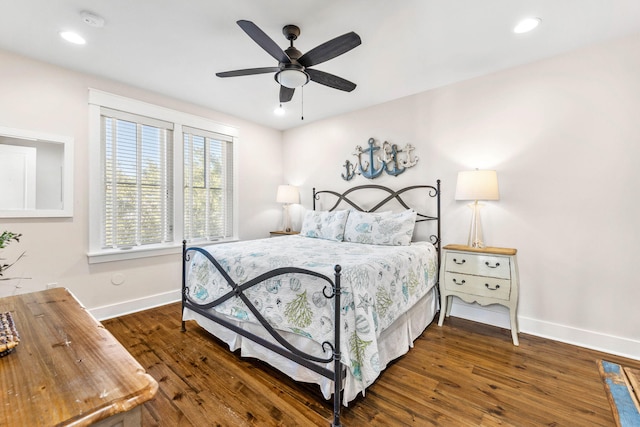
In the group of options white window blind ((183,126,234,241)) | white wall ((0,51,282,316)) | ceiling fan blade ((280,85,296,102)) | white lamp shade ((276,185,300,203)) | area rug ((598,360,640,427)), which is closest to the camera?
area rug ((598,360,640,427))

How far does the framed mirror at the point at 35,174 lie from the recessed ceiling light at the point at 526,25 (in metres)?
4.24

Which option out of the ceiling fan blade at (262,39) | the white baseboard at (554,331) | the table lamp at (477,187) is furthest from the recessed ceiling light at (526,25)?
the white baseboard at (554,331)

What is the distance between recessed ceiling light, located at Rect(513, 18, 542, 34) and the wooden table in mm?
3110

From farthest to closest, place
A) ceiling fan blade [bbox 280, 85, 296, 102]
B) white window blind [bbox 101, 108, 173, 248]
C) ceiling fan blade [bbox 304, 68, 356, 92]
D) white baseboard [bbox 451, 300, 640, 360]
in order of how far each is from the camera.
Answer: white window blind [bbox 101, 108, 173, 248] < ceiling fan blade [bbox 280, 85, 296, 102] < white baseboard [bbox 451, 300, 640, 360] < ceiling fan blade [bbox 304, 68, 356, 92]

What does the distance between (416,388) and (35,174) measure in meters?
3.88

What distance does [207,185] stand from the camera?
411cm

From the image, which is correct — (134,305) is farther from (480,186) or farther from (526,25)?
(526,25)

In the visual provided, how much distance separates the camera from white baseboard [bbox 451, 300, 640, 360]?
2.40m

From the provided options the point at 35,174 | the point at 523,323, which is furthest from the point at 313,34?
the point at 523,323

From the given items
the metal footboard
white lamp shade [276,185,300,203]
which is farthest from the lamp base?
white lamp shade [276,185,300,203]

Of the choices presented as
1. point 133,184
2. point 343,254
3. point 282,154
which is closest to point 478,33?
point 343,254

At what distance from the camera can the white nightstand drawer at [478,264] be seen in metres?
2.62

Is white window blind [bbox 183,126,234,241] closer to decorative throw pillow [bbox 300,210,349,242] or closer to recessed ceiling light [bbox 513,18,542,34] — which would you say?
decorative throw pillow [bbox 300,210,349,242]

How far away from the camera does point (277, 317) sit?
6.69 ft
